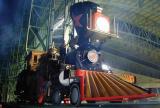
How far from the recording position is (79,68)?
567 centimetres

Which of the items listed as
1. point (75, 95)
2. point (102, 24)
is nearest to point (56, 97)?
point (75, 95)

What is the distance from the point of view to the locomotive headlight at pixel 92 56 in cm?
642

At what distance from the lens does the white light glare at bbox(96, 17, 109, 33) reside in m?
6.74

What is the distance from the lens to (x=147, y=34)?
21.2 metres

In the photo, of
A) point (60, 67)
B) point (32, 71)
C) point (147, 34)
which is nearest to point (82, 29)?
point (60, 67)

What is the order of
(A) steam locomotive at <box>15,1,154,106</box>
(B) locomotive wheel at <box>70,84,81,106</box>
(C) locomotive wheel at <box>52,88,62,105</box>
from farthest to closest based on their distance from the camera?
1. (C) locomotive wheel at <box>52,88,62,105</box>
2. (B) locomotive wheel at <box>70,84,81,106</box>
3. (A) steam locomotive at <box>15,1,154,106</box>

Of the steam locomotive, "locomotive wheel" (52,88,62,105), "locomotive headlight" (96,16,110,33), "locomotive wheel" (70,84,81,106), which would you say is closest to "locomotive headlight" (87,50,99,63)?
the steam locomotive

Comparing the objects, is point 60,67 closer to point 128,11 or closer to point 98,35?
point 98,35

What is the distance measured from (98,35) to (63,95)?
216 centimetres

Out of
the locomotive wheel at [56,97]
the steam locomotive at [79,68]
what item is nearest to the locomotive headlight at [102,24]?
the steam locomotive at [79,68]

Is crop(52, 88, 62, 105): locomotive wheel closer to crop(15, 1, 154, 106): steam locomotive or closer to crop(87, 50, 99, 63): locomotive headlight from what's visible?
crop(15, 1, 154, 106): steam locomotive

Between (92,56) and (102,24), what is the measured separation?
1.13 metres

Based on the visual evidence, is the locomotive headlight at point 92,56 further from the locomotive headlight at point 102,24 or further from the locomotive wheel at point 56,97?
the locomotive wheel at point 56,97

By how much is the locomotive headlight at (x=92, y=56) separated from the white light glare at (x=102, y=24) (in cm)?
77
